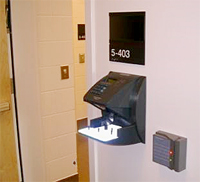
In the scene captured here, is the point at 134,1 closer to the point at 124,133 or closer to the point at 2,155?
the point at 124,133

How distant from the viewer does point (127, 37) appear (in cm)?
129

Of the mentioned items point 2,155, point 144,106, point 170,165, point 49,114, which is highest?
point 144,106

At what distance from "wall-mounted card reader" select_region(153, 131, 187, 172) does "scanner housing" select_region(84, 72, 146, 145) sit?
10 cm

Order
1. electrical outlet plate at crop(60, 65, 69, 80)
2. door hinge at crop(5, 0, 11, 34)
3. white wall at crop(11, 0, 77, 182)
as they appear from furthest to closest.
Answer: electrical outlet plate at crop(60, 65, 69, 80), white wall at crop(11, 0, 77, 182), door hinge at crop(5, 0, 11, 34)

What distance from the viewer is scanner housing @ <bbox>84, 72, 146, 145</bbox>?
1199 millimetres

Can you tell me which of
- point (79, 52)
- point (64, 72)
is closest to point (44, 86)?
point (64, 72)

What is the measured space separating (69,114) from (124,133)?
174 cm

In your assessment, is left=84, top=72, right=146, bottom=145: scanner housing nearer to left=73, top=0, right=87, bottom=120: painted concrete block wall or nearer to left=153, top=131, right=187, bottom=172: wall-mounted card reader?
left=153, top=131, right=187, bottom=172: wall-mounted card reader

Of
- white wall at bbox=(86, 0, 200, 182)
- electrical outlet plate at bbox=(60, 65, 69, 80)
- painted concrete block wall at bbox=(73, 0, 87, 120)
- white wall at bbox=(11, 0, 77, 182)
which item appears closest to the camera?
white wall at bbox=(86, 0, 200, 182)

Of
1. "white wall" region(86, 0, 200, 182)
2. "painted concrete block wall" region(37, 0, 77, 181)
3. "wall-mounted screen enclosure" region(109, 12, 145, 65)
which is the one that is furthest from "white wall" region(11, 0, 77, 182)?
"wall-mounted screen enclosure" region(109, 12, 145, 65)

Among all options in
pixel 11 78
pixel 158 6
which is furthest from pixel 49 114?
pixel 158 6

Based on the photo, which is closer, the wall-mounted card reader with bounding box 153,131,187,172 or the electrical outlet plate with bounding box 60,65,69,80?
the wall-mounted card reader with bounding box 153,131,187,172

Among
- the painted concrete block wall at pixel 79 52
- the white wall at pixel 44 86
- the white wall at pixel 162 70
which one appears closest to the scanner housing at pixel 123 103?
the white wall at pixel 162 70

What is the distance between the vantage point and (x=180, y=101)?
1.14 metres
